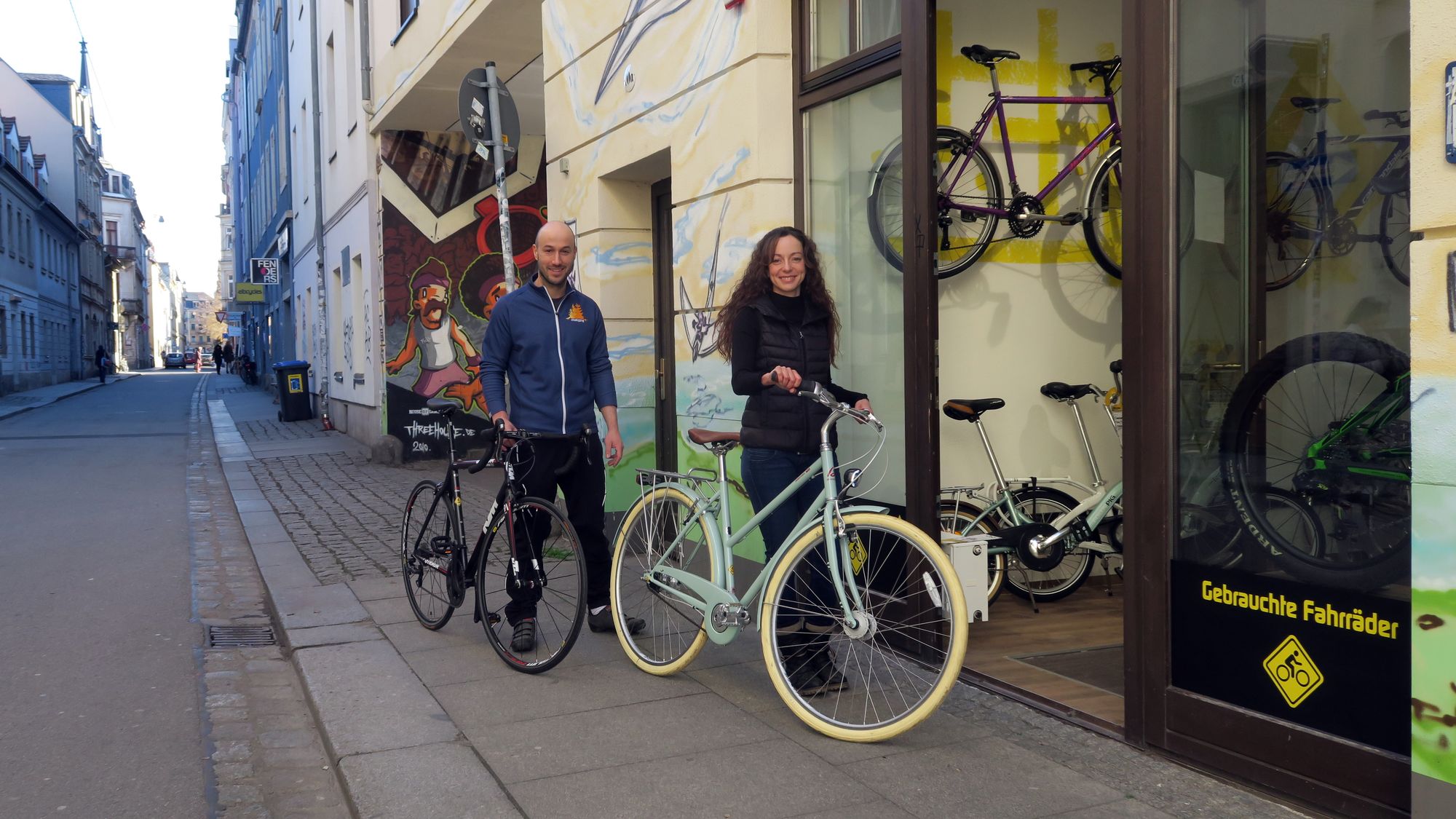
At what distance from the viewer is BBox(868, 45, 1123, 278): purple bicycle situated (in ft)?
20.2

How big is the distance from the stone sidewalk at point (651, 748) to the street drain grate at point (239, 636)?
0.16m

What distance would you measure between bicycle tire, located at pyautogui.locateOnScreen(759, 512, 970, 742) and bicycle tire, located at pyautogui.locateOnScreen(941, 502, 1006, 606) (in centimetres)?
175

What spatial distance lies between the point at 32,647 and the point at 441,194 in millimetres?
10799

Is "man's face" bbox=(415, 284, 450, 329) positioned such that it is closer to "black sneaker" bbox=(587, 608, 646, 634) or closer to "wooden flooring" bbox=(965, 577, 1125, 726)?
"black sneaker" bbox=(587, 608, 646, 634)

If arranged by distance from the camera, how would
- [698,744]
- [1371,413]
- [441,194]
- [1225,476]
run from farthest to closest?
1. [441,194]
2. [698,744]
3. [1225,476]
4. [1371,413]

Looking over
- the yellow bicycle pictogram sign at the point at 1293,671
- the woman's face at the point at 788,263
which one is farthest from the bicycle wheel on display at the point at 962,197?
the yellow bicycle pictogram sign at the point at 1293,671

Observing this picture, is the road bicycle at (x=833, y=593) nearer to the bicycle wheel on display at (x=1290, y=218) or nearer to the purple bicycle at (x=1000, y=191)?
the bicycle wheel on display at (x=1290, y=218)

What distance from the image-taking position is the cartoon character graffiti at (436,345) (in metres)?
15.6

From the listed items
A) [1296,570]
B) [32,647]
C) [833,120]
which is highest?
[833,120]

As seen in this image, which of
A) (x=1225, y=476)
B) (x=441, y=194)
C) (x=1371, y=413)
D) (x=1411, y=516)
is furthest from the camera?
(x=441, y=194)

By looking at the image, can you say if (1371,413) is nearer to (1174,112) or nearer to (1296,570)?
(1296,570)

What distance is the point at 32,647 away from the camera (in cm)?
582

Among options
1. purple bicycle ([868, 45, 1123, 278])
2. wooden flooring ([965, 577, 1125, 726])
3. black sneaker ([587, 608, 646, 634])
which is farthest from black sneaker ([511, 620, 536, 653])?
purple bicycle ([868, 45, 1123, 278])

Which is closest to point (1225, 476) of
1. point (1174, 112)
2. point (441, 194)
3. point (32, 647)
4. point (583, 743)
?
point (1174, 112)
